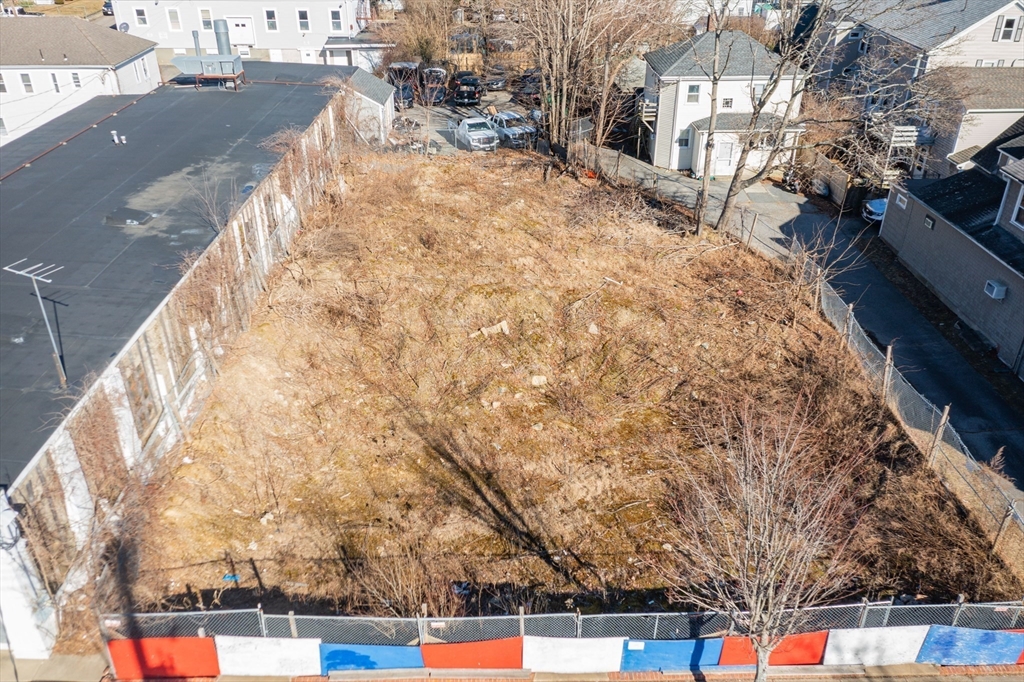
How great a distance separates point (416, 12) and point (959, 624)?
47.7m

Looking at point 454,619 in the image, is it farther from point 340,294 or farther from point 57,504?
point 340,294

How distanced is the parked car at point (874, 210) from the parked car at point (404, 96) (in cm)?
2431

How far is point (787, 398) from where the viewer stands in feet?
69.3

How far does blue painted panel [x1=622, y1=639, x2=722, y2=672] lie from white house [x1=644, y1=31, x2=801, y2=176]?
26053 mm

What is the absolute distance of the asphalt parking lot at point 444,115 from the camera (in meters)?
38.4

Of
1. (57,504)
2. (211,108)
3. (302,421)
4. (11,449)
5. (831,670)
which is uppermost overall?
(211,108)

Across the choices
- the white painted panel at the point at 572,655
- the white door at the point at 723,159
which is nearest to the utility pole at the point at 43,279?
Answer: the white painted panel at the point at 572,655

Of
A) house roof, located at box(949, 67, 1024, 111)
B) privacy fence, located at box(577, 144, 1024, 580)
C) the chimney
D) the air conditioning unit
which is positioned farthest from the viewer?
the chimney

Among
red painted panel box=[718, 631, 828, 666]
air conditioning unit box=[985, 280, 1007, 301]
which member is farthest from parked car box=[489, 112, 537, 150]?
red painted panel box=[718, 631, 828, 666]

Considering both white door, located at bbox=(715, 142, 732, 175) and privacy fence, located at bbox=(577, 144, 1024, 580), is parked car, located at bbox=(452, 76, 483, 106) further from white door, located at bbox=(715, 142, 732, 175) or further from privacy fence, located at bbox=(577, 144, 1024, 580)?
privacy fence, located at bbox=(577, 144, 1024, 580)

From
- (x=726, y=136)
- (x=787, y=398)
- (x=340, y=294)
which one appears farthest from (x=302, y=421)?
(x=726, y=136)

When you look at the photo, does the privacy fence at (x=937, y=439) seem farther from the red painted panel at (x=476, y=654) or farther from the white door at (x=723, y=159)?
the red painted panel at (x=476, y=654)

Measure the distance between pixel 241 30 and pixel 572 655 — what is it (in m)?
49.5

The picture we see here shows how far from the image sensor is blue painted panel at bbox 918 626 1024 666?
14297 millimetres
